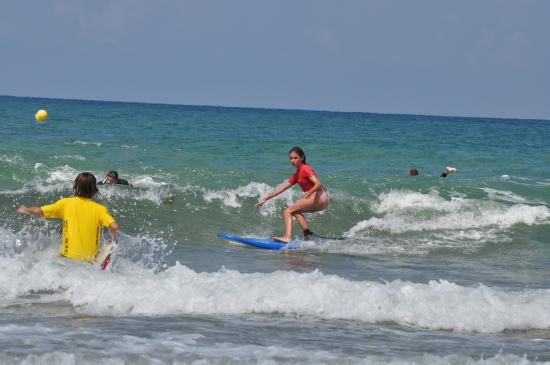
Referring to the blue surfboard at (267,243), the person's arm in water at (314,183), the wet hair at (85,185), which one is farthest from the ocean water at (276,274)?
the person's arm in water at (314,183)

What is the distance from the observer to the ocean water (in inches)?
262

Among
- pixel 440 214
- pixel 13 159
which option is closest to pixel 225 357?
pixel 440 214

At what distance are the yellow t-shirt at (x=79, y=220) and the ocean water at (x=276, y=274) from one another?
11.6 inches

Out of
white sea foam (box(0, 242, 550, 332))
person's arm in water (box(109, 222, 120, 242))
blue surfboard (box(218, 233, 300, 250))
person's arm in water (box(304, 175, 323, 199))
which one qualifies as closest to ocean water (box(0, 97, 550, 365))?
white sea foam (box(0, 242, 550, 332))

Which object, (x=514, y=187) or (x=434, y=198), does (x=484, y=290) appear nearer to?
(x=434, y=198)

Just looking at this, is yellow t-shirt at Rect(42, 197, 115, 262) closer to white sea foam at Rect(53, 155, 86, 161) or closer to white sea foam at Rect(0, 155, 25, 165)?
white sea foam at Rect(0, 155, 25, 165)

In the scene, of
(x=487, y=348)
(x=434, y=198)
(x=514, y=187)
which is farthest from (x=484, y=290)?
(x=514, y=187)

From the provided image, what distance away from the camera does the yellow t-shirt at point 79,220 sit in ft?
26.0

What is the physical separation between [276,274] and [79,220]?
219 centimetres

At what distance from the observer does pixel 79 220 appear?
313 inches

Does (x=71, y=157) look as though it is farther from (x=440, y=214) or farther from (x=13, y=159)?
(x=440, y=214)

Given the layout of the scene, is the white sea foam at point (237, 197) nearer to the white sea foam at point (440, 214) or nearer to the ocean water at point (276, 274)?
the ocean water at point (276, 274)

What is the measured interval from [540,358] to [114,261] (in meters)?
4.47

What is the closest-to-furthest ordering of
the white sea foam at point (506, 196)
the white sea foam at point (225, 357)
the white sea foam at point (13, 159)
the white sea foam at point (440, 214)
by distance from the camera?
1. the white sea foam at point (225, 357)
2. the white sea foam at point (440, 214)
3. the white sea foam at point (506, 196)
4. the white sea foam at point (13, 159)
